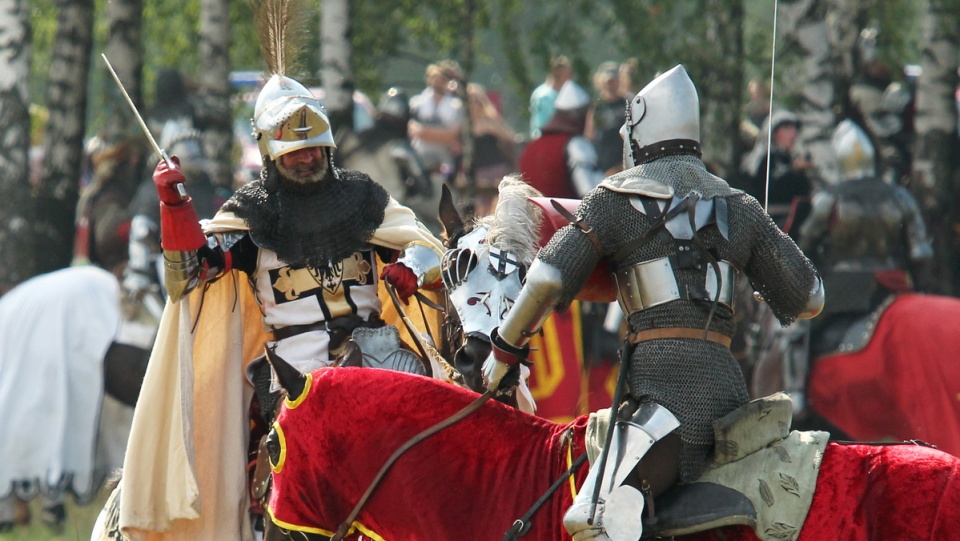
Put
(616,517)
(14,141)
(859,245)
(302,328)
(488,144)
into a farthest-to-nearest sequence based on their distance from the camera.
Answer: (488,144) < (14,141) < (859,245) < (302,328) < (616,517)

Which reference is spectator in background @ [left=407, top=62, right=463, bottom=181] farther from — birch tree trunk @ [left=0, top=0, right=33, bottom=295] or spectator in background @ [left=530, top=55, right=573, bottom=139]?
birch tree trunk @ [left=0, top=0, right=33, bottom=295]

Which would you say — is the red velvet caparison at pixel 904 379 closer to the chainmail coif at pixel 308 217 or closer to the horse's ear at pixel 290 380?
the chainmail coif at pixel 308 217

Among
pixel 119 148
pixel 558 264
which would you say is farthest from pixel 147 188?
pixel 558 264

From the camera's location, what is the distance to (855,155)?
9578 millimetres

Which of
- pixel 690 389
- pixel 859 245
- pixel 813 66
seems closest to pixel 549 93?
pixel 813 66

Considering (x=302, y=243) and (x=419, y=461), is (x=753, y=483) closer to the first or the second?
(x=419, y=461)

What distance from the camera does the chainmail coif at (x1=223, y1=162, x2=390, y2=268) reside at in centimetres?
550

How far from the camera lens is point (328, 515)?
187 inches

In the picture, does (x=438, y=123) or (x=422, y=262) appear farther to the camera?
(x=438, y=123)

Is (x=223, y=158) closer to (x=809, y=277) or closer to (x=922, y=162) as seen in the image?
(x=922, y=162)

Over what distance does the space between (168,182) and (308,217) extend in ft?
1.92

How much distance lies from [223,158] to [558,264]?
7.69m

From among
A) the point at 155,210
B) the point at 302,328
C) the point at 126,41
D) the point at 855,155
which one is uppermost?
the point at 126,41

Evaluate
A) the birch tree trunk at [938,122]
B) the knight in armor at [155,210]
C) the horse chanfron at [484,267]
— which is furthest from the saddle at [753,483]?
the birch tree trunk at [938,122]
